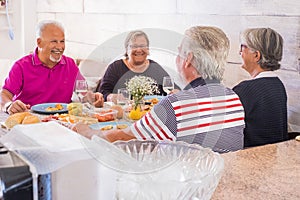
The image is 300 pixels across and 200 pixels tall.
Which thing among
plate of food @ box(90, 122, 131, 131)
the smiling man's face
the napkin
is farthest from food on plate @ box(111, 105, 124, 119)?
the napkin

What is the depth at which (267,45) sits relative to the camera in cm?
213

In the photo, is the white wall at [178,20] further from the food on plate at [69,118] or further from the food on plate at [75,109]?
the food on plate at [69,118]

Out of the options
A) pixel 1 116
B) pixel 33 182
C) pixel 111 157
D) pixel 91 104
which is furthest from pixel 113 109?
pixel 33 182

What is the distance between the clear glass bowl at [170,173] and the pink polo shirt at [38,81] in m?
1.93

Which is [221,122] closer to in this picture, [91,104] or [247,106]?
[247,106]

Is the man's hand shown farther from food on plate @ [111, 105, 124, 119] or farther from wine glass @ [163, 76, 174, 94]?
wine glass @ [163, 76, 174, 94]

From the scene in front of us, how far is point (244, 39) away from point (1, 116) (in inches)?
53.0

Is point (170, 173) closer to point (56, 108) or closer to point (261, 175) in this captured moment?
point (261, 175)

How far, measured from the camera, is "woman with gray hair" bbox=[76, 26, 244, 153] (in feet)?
4.94

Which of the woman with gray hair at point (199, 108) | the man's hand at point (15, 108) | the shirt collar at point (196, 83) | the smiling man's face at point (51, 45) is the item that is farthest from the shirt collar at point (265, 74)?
the smiling man's face at point (51, 45)

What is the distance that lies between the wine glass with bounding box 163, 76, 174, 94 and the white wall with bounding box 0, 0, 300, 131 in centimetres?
25

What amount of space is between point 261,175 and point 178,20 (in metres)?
1.98

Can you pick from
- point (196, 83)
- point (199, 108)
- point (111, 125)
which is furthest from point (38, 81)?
point (199, 108)

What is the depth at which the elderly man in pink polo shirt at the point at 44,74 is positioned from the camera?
9.39 ft
